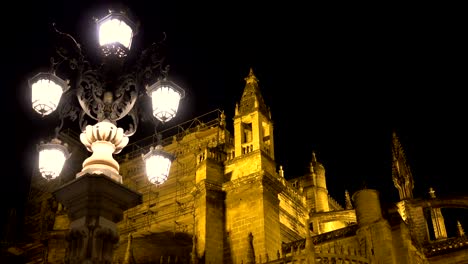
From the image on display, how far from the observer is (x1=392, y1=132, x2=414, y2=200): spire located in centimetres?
3028

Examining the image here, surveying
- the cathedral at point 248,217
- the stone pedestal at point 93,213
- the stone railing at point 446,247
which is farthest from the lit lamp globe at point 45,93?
the stone railing at point 446,247

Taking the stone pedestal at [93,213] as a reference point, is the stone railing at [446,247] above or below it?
above

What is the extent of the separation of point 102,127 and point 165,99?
4.64 feet

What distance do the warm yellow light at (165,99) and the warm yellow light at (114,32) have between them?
1.01m

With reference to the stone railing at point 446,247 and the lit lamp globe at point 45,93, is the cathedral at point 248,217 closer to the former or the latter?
the stone railing at point 446,247

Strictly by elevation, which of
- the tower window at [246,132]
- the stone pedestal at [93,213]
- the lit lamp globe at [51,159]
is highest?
the tower window at [246,132]

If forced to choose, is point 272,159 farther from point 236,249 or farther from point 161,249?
point 161,249

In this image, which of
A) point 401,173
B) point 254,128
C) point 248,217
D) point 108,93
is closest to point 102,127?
point 108,93

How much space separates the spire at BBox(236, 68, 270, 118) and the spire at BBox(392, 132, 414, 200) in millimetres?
8990

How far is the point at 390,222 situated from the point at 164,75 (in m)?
11.5

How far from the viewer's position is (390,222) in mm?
19047

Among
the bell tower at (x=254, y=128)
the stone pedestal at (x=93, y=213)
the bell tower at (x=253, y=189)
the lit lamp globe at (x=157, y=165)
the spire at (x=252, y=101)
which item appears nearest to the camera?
the stone pedestal at (x=93, y=213)

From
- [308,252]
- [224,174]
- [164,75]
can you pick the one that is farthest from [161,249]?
[164,75]

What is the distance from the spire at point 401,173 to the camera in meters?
30.3
